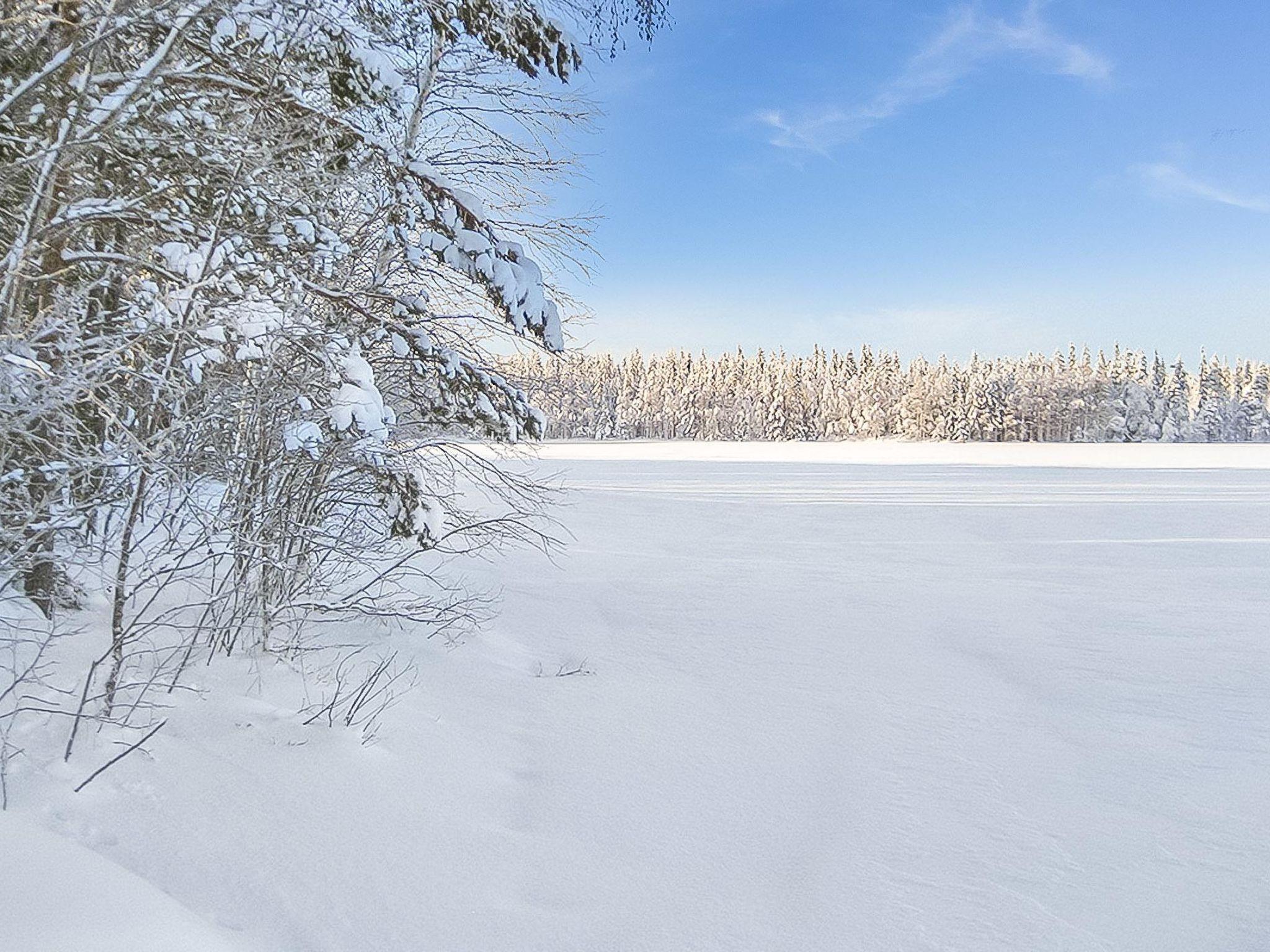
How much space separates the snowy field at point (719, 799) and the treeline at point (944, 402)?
6119cm

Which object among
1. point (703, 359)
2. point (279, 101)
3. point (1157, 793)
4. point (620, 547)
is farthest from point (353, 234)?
point (703, 359)

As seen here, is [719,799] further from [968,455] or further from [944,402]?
[944,402]

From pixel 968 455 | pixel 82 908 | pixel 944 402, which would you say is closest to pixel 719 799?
pixel 82 908

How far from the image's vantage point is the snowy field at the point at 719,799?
2207 mm

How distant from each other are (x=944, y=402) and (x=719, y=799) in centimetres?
7138

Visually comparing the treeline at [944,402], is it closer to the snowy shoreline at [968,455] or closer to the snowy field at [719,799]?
the snowy shoreline at [968,455]

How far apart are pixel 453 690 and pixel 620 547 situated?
612 cm

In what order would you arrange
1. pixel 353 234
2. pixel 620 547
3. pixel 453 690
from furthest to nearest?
pixel 620 547
pixel 353 234
pixel 453 690

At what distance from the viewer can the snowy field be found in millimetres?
2207

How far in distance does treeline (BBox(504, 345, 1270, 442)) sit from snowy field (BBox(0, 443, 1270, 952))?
6119 cm

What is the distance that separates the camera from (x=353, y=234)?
15.2 feet

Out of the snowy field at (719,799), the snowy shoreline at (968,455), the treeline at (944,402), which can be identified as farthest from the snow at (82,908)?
the treeline at (944,402)

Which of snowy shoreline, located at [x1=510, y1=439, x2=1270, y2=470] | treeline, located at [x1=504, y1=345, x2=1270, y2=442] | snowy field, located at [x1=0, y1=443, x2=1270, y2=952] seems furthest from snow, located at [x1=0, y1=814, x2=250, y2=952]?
treeline, located at [x1=504, y1=345, x2=1270, y2=442]

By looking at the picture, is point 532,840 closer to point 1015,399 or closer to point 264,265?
point 264,265
